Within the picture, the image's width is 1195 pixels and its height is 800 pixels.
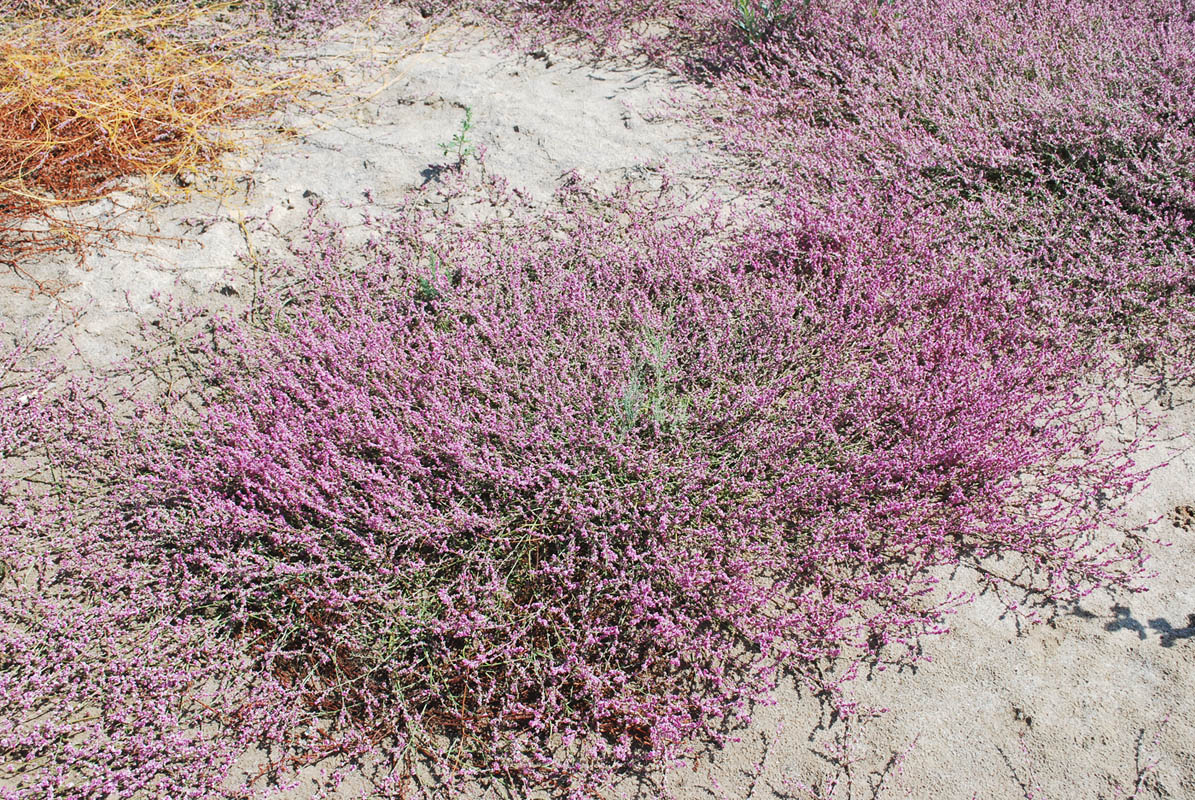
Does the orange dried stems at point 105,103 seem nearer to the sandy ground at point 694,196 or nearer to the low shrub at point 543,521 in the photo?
the sandy ground at point 694,196

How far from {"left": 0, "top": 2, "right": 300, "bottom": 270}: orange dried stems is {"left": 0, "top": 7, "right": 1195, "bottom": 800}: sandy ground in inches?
10.8

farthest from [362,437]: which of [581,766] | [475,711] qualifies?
[581,766]

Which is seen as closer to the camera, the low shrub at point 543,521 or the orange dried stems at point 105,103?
the low shrub at point 543,521

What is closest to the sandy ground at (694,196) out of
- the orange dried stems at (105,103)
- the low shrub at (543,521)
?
the low shrub at (543,521)

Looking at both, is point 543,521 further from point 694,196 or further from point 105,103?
point 105,103

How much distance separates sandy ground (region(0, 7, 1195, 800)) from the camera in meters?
2.09

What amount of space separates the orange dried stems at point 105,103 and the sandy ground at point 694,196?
28 cm

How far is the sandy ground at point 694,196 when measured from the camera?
209 cm

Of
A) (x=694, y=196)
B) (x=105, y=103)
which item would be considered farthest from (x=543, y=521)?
(x=105, y=103)

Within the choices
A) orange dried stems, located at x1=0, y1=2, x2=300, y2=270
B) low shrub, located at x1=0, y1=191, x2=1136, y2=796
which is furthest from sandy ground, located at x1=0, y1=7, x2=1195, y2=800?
orange dried stems, located at x1=0, y1=2, x2=300, y2=270

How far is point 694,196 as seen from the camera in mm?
3826

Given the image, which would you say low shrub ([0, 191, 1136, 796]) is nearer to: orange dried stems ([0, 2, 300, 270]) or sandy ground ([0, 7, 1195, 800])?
sandy ground ([0, 7, 1195, 800])

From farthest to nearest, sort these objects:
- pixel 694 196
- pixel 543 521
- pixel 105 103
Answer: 1. pixel 105 103
2. pixel 694 196
3. pixel 543 521

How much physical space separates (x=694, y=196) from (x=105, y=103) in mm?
3399
